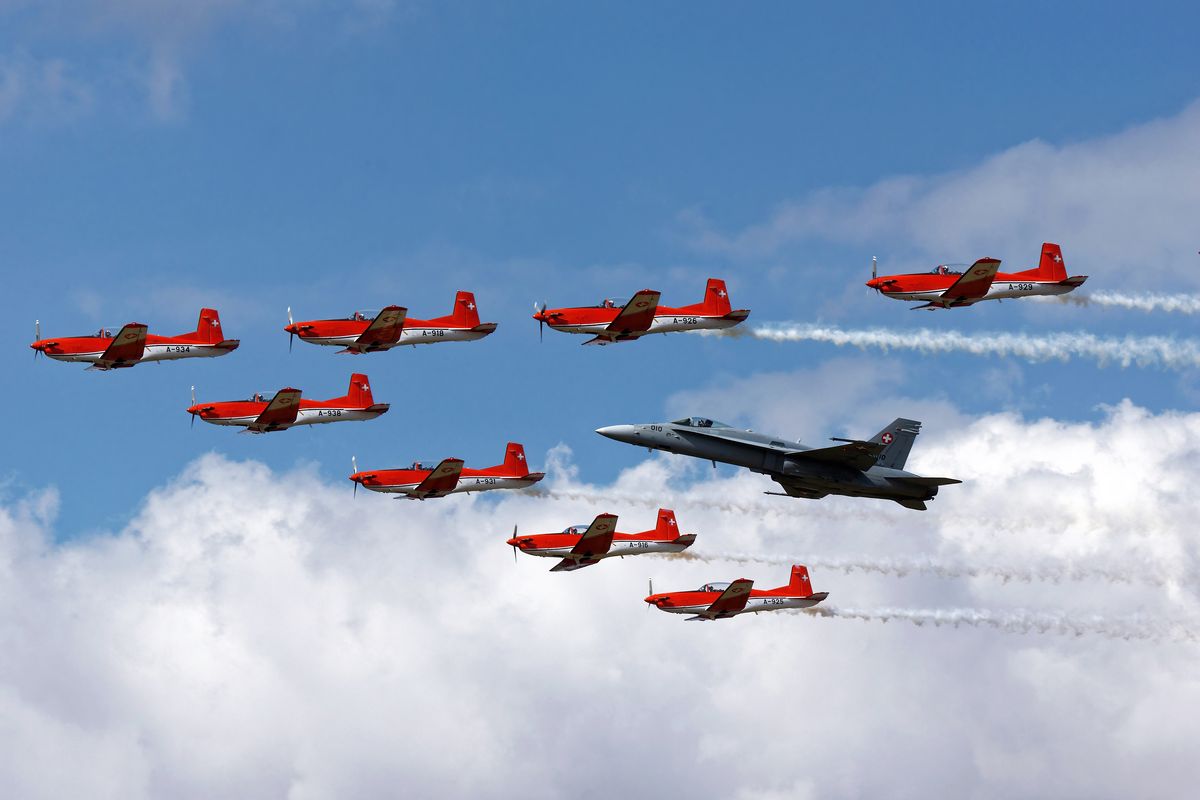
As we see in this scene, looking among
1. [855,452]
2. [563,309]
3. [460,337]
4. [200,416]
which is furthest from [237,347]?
[855,452]

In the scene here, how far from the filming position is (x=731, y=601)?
12619cm

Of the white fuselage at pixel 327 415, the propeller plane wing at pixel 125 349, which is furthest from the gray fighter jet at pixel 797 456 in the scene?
the propeller plane wing at pixel 125 349

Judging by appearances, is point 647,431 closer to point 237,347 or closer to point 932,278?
point 932,278

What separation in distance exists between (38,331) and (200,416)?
11.5m

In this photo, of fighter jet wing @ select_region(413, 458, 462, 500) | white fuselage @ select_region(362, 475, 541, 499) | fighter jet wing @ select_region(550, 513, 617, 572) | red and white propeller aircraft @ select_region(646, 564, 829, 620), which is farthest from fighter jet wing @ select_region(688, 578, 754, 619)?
fighter jet wing @ select_region(413, 458, 462, 500)

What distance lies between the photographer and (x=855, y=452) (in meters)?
107

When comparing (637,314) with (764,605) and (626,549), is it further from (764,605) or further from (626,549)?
(764,605)

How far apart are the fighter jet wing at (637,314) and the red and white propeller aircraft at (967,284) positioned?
13.3 metres

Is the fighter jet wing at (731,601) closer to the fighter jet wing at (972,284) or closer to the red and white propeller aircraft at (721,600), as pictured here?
the red and white propeller aircraft at (721,600)

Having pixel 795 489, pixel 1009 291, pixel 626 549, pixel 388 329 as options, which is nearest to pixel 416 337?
pixel 388 329

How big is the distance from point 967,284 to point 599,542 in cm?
3164

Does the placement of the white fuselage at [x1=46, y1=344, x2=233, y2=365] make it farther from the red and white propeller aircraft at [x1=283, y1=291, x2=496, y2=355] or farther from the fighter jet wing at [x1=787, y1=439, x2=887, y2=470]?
the fighter jet wing at [x1=787, y1=439, x2=887, y2=470]

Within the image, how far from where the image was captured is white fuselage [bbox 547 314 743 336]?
107m

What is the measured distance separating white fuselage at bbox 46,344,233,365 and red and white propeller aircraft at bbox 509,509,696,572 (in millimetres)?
25823
